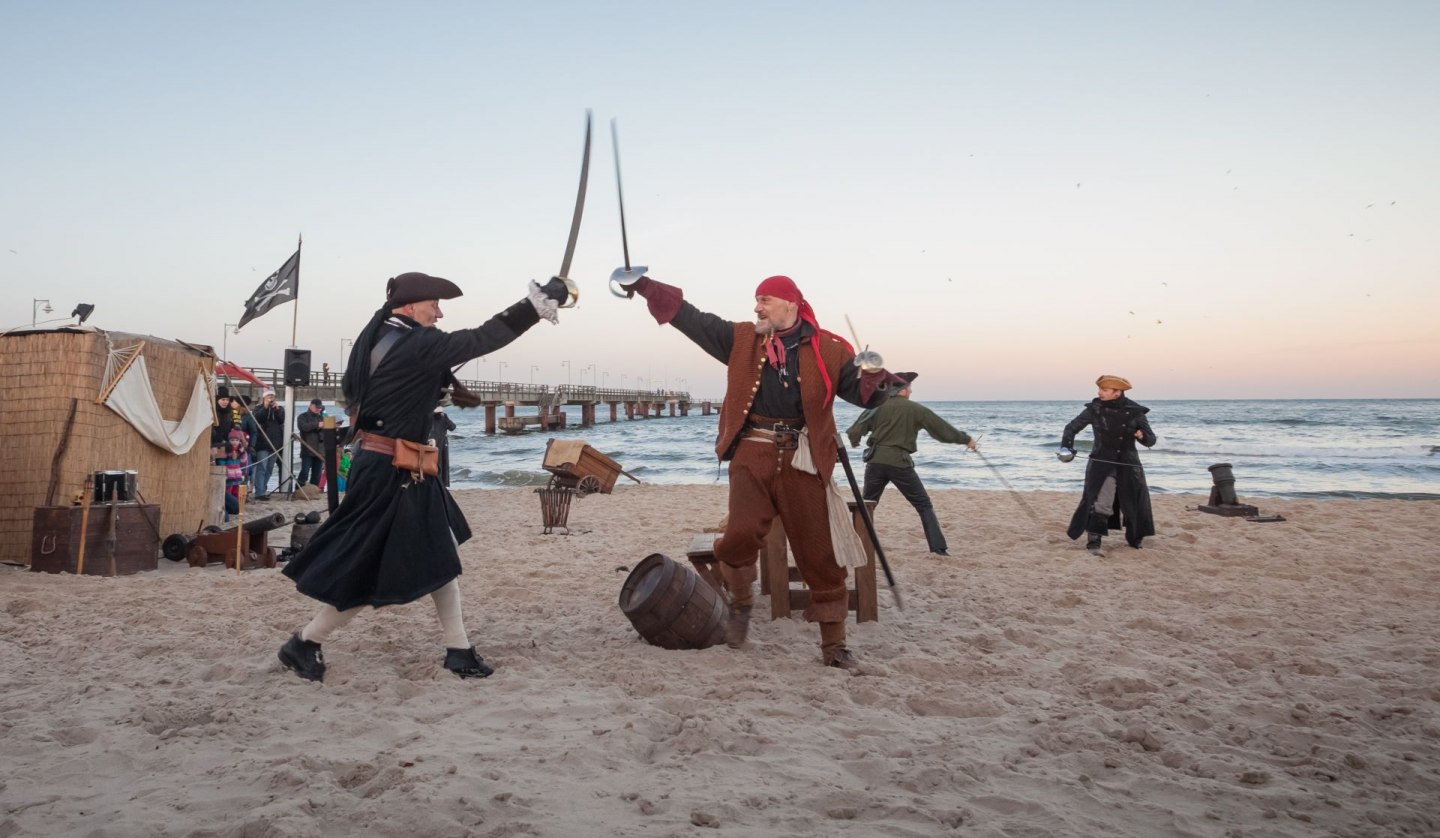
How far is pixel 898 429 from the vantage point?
7.60m

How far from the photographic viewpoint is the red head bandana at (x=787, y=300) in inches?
161

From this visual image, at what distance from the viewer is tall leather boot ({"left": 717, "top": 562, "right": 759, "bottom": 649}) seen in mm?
4430

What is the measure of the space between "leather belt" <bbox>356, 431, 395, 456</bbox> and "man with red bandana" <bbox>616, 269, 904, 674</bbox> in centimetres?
135

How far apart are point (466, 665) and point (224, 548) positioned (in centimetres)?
429

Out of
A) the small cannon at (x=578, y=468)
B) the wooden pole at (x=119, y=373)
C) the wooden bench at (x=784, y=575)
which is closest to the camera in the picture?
the wooden bench at (x=784, y=575)

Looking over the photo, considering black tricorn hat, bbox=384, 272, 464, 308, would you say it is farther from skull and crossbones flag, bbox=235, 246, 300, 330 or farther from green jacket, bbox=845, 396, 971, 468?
skull and crossbones flag, bbox=235, 246, 300, 330

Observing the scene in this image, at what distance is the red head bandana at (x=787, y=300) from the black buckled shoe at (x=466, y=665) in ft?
6.60

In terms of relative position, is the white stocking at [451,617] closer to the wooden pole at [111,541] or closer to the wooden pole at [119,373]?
the wooden pole at [111,541]

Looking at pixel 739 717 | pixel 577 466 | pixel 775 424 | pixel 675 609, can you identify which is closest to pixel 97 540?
pixel 675 609

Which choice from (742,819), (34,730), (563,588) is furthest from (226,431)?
(742,819)

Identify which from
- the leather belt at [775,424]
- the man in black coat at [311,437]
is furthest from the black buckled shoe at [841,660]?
the man in black coat at [311,437]

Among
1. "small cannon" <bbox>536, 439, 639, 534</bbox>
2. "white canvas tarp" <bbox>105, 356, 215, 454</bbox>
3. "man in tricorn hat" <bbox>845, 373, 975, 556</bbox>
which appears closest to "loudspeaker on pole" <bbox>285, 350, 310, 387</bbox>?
"white canvas tarp" <bbox>105, 356, 215, 454</bbox>

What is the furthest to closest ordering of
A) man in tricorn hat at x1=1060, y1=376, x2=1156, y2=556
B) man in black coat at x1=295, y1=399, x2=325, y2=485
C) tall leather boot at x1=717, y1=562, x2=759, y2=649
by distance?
man in black coat at x1=295, y1=399, x2=325, y2=485
man in tricorn hat at x1=1060, y1=376, x2=1156, y2=556
tall leather boot at x1=717, y1=562, x2=759, y2=649

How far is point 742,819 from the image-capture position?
2451 mm
